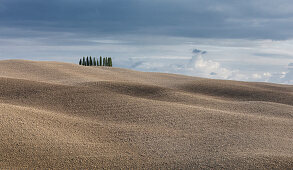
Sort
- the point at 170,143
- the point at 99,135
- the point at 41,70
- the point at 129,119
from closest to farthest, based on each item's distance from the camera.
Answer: the point at 170,143 → the point at 99,135 → the point at 129,119 → the point at 41,70

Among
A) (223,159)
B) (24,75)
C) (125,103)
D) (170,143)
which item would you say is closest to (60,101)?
(125,103)

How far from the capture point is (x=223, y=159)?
817cm

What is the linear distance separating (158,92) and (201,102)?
3045mm

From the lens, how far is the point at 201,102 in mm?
17406

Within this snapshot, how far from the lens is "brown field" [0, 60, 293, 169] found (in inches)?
322

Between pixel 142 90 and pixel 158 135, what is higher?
pixel 142 90

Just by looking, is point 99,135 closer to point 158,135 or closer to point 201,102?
point 158,135

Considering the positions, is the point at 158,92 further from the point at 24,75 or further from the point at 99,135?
the point at 24,75

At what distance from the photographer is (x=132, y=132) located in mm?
11188

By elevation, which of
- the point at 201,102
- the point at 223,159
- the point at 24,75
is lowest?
the point at 223,159

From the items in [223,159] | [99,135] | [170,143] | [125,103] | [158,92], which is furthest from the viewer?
[158,92]

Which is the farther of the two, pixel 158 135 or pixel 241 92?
pixel 241 92

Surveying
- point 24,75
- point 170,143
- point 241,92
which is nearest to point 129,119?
point 170,143

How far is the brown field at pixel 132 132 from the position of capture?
8.18 metres
